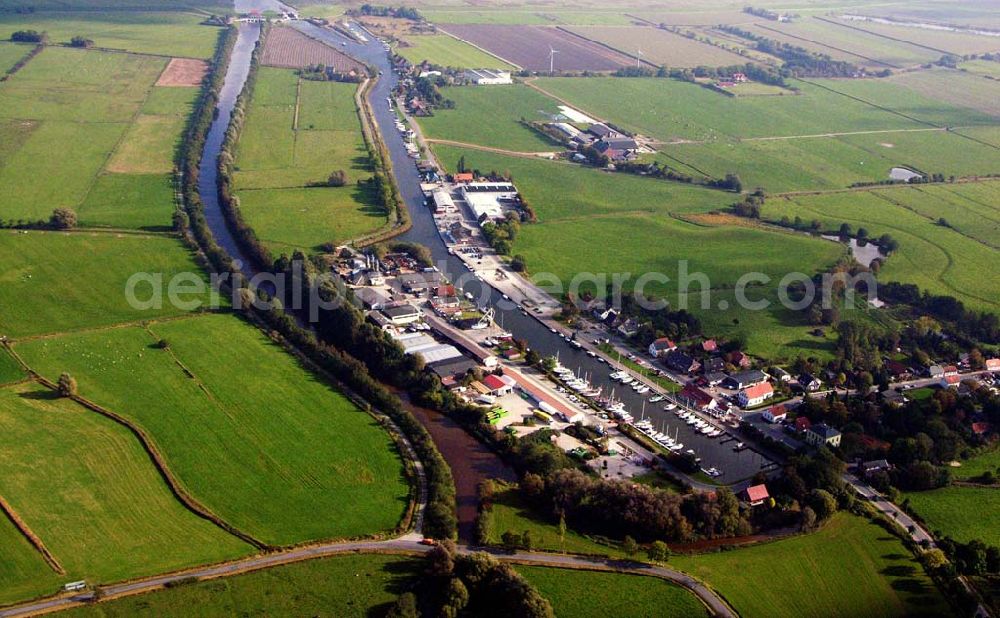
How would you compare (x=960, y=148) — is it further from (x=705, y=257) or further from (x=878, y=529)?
(x=878, y=529)

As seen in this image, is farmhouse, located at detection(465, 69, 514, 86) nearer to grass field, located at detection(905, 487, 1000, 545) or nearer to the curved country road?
grass field, located at detection(905, 487, 1000, 545)

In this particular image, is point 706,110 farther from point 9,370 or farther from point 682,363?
point 9,370

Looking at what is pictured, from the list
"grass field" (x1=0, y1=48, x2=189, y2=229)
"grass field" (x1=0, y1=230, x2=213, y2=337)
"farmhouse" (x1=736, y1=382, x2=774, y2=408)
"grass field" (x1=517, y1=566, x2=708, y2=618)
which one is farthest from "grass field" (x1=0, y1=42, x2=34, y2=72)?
"grass field" (x1=517, y1=566, x2=708, y2=618)

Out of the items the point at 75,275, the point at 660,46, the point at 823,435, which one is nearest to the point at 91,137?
the point at 75,275

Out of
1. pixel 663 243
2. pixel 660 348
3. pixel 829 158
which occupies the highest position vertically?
pixel 829 158

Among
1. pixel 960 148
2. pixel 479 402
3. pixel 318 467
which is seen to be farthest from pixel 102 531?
pixel 960 148

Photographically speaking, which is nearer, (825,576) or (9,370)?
(825,576)

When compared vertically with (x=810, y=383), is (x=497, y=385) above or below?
below
